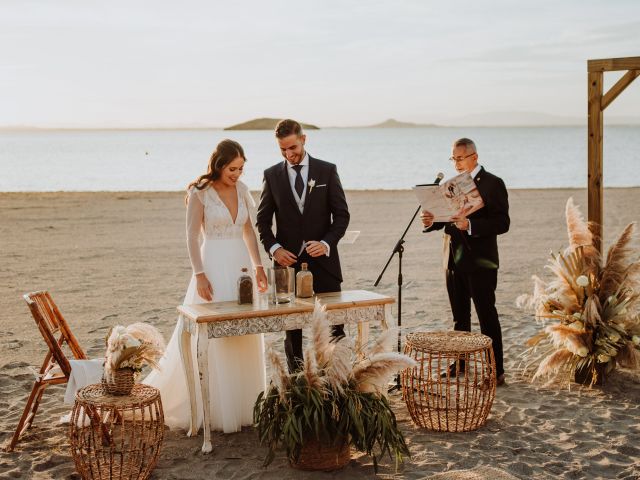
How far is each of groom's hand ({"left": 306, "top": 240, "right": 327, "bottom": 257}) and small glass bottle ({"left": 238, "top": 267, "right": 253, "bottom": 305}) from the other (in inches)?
22.1

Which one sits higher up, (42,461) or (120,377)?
(120,377)

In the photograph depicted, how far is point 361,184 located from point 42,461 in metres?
41.7

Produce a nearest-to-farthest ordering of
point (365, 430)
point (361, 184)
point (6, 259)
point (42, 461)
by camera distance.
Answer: point (365, 430)
point (42, 461)
point (6, 259)
point (361, 184)

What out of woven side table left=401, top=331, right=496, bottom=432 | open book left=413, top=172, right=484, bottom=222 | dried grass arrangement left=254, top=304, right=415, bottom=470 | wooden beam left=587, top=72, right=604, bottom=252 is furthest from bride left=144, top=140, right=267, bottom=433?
wooden beam left=587, top=72, right=604, bottom=252

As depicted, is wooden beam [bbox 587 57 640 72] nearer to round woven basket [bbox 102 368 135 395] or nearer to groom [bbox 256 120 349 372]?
groom [bbox 256 120 349 372]

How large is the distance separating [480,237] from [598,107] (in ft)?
4.79

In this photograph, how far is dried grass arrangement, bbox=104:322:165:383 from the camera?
477 cm

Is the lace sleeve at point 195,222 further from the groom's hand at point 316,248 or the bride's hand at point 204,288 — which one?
the groom's hand at point 316,248

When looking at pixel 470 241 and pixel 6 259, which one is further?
pixel 6 259

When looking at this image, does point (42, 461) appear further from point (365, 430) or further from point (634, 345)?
point (634, 345)

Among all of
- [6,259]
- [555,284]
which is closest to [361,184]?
[6,259]

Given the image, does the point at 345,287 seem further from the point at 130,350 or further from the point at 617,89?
the point at 130,350

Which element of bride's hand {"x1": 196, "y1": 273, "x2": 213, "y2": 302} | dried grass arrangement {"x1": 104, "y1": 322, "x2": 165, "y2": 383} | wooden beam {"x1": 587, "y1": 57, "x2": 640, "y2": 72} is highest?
wooden beam {"x1": 587, "y1": 57, "x2": 640, "y2": 72}

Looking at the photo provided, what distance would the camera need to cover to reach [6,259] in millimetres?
13984
